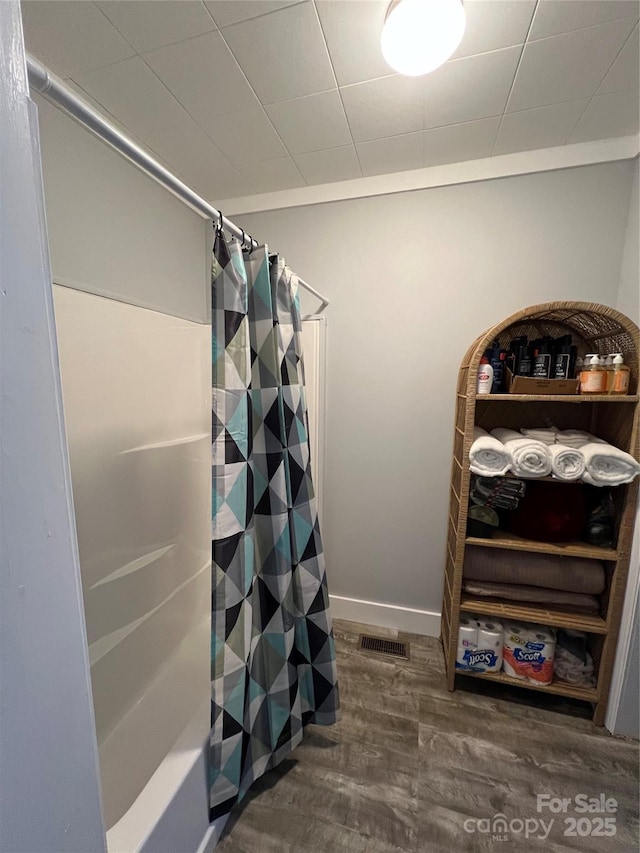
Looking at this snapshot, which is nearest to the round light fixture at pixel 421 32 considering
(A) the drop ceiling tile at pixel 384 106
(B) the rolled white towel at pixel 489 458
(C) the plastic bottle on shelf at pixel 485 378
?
(A) the drop ceiling tile at pixel 384 106

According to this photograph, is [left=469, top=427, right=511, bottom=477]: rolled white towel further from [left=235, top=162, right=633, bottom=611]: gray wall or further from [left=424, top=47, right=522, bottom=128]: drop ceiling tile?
[left=424, top=47, right=522, bottom=128]: drop ceiling tile

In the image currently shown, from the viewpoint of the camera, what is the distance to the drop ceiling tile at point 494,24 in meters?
0.87

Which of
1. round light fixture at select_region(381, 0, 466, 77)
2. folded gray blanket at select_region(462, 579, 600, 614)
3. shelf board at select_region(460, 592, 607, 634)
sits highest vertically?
round light fixture at select_region(381, 0, 466, 77)

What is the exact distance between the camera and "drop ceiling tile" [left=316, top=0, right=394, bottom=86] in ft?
2.85

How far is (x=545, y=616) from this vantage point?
4.16 ft

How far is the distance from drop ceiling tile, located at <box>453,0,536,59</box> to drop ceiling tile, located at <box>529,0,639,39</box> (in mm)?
31

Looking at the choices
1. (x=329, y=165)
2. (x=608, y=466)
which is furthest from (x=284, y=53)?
(x=608, y=466)

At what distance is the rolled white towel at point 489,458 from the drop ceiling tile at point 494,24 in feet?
3.87

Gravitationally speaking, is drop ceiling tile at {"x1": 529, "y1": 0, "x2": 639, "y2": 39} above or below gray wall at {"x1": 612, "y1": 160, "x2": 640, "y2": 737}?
above

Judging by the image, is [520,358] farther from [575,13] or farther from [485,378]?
[575,13]

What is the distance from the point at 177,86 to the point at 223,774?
205cm

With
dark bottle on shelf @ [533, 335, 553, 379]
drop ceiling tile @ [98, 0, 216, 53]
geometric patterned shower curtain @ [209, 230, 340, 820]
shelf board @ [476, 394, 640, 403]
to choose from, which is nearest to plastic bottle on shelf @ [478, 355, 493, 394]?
shelf board @ [476, 394, 640, 403]

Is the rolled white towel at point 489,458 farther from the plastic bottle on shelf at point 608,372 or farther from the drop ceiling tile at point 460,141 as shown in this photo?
the drop ceiling tile at point 460,141

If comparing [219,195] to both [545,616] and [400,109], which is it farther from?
[545,616]
